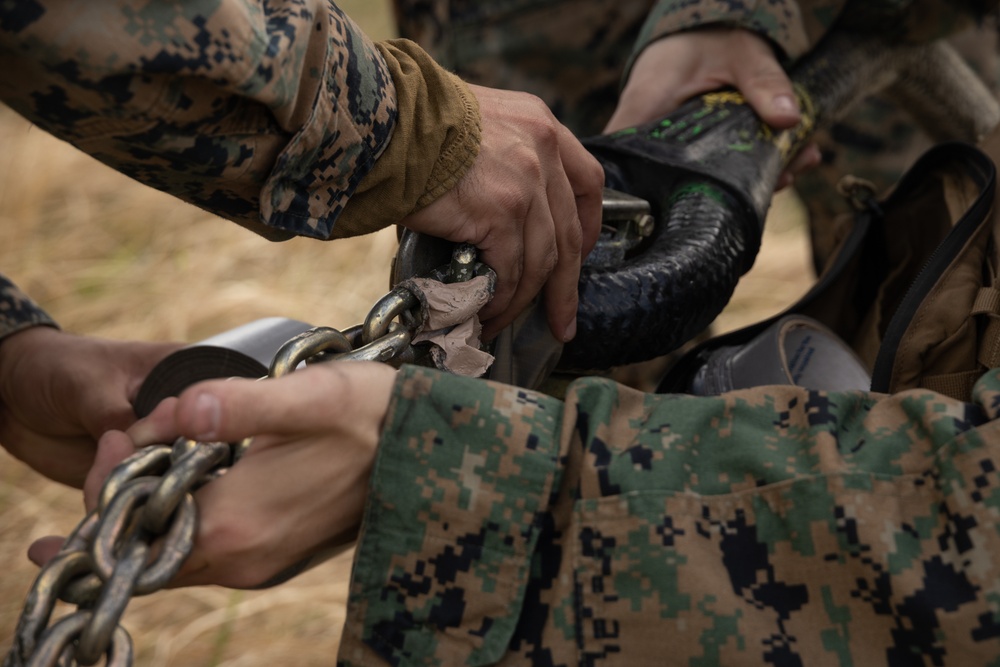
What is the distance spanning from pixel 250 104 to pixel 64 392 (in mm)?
858

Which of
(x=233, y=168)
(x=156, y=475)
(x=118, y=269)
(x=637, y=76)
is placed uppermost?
(x=118, y=269)

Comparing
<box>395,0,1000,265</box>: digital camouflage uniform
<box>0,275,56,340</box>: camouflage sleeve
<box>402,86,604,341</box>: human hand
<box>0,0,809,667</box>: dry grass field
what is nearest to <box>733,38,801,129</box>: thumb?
<box>395,0,1000,265</box>: digital camouflage uniform

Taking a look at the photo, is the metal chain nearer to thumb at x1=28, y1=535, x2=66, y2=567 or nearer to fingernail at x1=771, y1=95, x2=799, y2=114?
thumb at x1=28, y1=535, x2=66, y2=567

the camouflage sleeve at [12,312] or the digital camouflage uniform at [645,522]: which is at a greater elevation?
the camouflage sleeve at [12,312]

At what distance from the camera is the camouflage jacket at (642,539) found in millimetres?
864

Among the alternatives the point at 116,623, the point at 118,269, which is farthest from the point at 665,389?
the point at 118,269

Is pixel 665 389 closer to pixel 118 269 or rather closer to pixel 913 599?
pixel 913 599

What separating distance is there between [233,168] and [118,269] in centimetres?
323

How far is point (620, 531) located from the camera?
89 cm

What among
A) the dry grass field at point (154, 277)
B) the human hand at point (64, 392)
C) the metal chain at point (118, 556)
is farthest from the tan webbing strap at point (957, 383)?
the dry grass field at point (154, 277)

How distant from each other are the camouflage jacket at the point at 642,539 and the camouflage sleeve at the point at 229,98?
36 cm

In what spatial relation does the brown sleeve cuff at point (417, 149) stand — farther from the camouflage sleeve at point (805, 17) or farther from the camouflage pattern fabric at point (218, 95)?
the camouflage sleeve at point (805, 17)

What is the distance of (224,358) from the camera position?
137cm

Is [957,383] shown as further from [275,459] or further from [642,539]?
[275,459]
